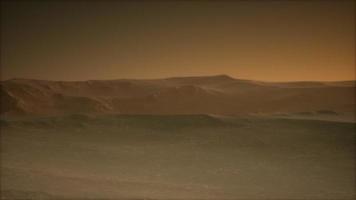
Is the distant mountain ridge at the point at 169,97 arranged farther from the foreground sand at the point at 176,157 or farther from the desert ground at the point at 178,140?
the foreground sand at the point at 176,157

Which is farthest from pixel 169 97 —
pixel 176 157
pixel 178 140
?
pixel 176 157

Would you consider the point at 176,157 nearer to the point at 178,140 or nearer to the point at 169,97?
the point at 178,140

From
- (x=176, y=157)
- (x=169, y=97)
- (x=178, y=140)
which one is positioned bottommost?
(x=176, y=157)

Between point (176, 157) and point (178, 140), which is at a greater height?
point (178, 140)

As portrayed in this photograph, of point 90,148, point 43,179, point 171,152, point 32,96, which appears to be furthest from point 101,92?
point 43,179

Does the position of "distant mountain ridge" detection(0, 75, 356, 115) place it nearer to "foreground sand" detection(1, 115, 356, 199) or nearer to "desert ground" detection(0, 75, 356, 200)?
"desert ground" detection(0, 75, 356, 200)

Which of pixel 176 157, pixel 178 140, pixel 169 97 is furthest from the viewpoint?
pixel 169 97
